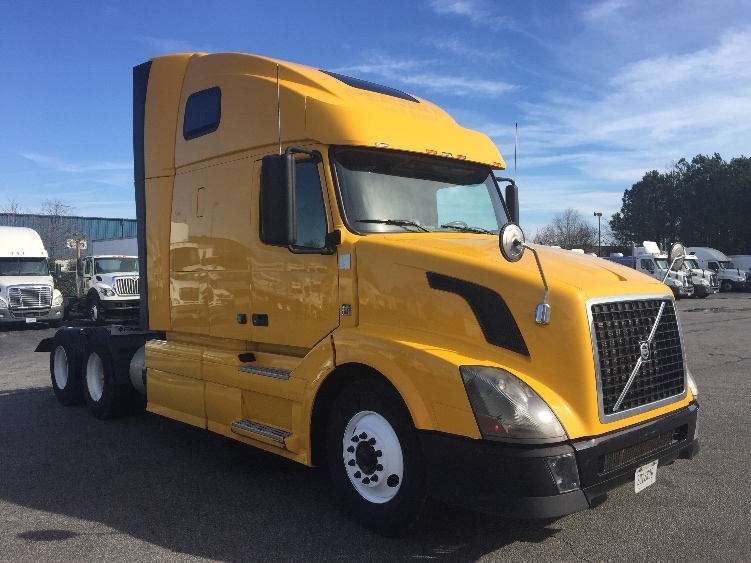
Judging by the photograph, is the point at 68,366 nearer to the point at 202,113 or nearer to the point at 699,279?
the point at 202,113

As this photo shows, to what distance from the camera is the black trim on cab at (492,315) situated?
158 inches

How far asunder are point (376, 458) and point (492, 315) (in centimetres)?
122

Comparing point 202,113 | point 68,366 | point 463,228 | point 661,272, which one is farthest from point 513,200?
point 661,272

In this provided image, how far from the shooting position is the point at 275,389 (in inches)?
202

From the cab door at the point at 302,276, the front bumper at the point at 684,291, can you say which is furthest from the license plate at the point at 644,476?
the front bumper at the point at 684,291

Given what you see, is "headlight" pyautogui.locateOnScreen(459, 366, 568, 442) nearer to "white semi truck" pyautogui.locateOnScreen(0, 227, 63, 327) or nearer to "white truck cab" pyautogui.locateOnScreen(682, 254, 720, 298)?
"white semi truck" pyautogui.locateOnScreen(0, 227, 63, 327)

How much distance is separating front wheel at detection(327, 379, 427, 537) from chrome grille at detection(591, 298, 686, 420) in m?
1.21

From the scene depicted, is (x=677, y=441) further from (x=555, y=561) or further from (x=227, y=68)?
(x=227, y=68)

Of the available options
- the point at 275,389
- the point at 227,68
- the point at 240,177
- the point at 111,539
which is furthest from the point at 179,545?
the point at 227,68

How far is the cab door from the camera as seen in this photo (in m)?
4.84

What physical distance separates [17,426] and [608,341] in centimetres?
677

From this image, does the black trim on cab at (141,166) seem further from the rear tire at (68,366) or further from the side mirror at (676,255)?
the side mirror at (676,255)

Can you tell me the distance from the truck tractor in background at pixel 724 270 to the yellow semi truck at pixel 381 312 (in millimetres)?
40937

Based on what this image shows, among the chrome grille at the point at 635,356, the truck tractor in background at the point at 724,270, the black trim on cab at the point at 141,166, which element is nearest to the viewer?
the chrome grille at the point at 635,356
